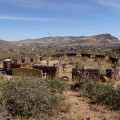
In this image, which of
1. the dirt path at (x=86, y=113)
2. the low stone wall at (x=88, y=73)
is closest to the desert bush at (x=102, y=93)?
the dirt path at (x=86, y=113)

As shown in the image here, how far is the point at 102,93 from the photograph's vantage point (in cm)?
851

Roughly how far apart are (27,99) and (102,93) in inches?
139

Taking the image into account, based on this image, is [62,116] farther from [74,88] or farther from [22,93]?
[74,88]

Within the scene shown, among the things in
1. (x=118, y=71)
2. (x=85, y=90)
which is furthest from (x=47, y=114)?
(x=118, y=71)

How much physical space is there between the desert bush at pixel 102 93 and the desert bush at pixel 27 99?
207 centimetres

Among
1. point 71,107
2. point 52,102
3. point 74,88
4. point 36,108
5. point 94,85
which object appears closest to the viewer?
point 36,108

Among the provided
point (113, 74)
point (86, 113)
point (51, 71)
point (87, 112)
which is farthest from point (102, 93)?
point (51, 71)

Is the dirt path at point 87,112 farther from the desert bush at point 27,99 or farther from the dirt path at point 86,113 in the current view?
the desert bush at point 27,99

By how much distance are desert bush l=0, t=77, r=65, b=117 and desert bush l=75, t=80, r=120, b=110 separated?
6.78 feet

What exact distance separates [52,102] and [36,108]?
70 centimetres

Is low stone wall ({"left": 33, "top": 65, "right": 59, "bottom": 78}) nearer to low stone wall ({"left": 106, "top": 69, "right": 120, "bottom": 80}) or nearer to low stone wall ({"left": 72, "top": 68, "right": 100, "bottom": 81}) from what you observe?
low stone wall ({"left": 72, "top": 68, "right": 100, "bottom": 81})

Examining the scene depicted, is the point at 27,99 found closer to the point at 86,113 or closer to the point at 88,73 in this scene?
the point at 86,113

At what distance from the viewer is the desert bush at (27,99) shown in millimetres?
6445

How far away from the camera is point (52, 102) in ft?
22.8
